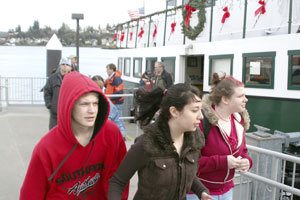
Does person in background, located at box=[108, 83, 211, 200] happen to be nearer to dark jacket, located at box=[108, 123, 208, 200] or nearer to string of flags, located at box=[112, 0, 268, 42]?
dark jacket, located at box=[108, 123, 208, 200]

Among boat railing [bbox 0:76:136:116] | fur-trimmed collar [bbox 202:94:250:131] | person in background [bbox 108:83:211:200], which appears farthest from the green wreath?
person in background [bbox 108:83:211:200]

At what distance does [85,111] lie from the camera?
7.66 ft

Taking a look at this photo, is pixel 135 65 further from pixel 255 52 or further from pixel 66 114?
pixel 66 114

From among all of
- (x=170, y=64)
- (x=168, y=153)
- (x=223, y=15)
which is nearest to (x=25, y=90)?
(x=170, y=64)

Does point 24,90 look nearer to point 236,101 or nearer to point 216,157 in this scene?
point 236,101

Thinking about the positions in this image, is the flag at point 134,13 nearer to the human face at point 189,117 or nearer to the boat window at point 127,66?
the boat window at point 127,66

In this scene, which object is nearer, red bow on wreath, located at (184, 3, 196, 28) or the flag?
red bow on wreath, located at (184, 3, 196, 28)

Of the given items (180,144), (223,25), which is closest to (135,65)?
(223,25)

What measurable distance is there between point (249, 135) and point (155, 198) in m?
3.37

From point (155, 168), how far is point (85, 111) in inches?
19.9

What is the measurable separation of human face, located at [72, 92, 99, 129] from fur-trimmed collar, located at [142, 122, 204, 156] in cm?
32

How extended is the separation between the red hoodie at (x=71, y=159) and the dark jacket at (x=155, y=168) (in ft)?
0.43

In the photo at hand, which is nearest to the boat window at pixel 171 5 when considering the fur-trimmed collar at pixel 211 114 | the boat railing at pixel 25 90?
the boat railing at pixel 25 90

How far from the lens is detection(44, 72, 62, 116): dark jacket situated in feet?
21.8
